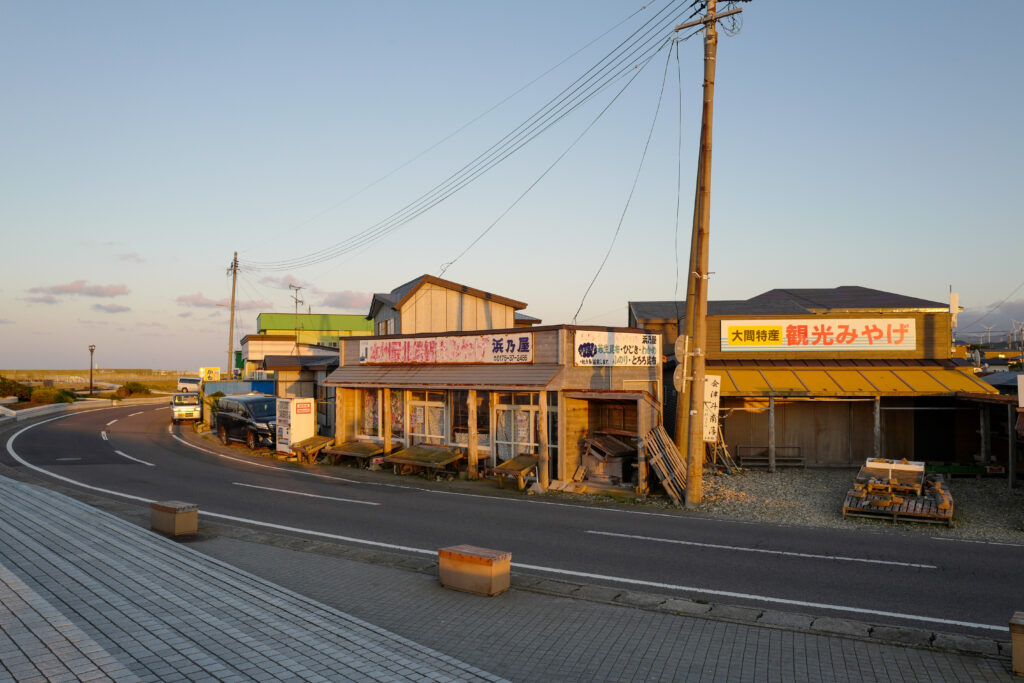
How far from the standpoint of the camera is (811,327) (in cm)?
2480

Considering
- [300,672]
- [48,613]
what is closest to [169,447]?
[48,613]

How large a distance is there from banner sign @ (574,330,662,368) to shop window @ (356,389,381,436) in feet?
33.6

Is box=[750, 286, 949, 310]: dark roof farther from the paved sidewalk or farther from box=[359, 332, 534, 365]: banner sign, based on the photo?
the paved sidewalk

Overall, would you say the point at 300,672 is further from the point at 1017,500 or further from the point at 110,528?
the point at 1017,500

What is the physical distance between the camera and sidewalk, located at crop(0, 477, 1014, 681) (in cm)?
677

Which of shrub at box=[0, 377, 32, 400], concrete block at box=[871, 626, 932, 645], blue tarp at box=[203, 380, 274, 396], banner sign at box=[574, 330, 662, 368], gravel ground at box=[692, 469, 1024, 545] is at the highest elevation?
banner sign at box=[574, 330, 662, 368]

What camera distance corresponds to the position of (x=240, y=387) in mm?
50719

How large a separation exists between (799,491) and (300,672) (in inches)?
660

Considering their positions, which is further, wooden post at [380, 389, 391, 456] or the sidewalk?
wooden post at [380, 389, 391, 456]

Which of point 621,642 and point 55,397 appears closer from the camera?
point 621,642

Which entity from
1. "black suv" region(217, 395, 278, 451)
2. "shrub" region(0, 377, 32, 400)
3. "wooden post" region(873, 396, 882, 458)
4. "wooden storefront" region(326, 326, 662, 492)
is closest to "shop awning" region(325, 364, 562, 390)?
"wooden storefront" region(326, 326, 662, 492)

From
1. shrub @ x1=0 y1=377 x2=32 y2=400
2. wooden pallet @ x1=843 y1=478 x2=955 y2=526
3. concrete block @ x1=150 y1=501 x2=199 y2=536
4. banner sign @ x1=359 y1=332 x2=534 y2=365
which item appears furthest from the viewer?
shrub @ x1=0 y1=377 x2=32 y2=400

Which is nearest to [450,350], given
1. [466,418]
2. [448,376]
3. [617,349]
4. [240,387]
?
[448,376]

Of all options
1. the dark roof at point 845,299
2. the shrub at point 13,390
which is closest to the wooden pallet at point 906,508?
the dark roof at point 845,299
